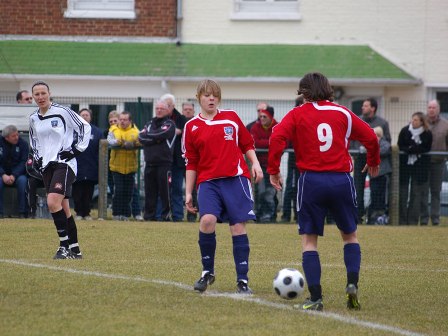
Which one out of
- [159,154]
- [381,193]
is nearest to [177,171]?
[159,154]

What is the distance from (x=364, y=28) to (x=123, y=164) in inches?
381

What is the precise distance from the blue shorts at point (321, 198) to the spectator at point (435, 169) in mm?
10902

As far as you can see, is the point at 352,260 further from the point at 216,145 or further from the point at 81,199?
the point at 81,199

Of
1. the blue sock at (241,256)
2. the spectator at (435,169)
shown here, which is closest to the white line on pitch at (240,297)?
the blue sock at (241,256)

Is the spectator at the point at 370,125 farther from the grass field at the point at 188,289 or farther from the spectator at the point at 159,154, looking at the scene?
the grass field at the point at 188,289

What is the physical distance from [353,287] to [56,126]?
4767 millimetres

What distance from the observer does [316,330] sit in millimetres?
7852

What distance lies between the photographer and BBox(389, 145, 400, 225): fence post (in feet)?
64.5

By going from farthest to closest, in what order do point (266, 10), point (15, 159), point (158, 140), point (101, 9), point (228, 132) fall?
1. point (101, 9)
2. point (266, 10)
3. point (15, 159)
4. point (158, 140)
5. point (228, 132)

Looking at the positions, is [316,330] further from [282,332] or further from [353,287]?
[353,287]

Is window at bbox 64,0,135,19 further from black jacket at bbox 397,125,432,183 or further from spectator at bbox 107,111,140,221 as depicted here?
black jacket at bbox 397,125,432,183

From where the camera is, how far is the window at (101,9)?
27500 mm

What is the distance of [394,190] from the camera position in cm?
1978

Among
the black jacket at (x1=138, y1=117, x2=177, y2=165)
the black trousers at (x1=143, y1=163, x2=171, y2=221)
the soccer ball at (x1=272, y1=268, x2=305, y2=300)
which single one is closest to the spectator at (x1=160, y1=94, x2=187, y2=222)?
the black trousers at (x1=143, y1=163, x2=171, y2=221)
